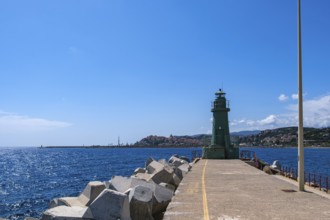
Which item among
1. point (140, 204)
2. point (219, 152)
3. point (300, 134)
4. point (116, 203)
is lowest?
point (140, 204)

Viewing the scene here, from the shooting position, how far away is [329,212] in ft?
29.1

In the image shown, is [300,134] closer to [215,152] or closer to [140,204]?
[140,204]

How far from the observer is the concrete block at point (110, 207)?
29.1 ft

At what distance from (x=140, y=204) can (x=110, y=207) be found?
1524 mm

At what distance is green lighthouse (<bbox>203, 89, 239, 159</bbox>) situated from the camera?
30.9 meters

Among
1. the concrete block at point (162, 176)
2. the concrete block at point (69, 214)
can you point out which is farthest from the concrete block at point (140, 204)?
the concrete block at point (162, 176)

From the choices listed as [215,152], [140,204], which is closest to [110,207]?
[140,204]

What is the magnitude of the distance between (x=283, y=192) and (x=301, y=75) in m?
3.89

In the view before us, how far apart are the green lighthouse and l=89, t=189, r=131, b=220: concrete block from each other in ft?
73.1

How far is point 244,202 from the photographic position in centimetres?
1018

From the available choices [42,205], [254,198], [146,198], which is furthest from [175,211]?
[42,205]

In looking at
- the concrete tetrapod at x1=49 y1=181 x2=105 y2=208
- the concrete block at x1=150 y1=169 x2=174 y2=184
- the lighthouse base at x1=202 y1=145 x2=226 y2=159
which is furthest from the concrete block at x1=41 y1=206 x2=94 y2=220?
the lighthouse base at x1=202 y1=145 x2=226 y2=159

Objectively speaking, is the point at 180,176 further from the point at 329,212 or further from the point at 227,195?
the point at 329,212

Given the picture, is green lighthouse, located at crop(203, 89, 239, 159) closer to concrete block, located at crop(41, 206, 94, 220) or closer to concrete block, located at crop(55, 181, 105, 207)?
concrete block, located at crop(55, 181, 105, 207)
